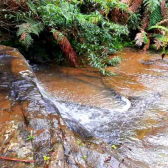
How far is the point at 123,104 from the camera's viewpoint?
3.20 meters

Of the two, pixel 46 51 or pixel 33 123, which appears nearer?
pixel 33 123

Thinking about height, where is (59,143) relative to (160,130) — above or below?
above

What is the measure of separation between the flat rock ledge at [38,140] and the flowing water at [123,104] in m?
0.35

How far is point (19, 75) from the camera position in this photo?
2.82m

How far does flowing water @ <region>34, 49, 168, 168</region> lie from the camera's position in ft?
7.26

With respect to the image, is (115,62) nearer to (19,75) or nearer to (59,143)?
(19,75)

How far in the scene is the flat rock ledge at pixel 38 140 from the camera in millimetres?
1379

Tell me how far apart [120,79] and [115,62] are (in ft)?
3.25

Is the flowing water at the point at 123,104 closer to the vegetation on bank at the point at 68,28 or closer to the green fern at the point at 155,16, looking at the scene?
the vegetation on bank at the point at 68,28

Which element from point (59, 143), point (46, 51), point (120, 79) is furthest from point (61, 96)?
point (46, 51)

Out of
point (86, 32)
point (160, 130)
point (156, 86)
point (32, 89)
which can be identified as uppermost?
point (86, 32)

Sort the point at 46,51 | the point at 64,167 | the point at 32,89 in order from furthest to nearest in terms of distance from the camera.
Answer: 1. the point at 46,51
2. the point at 32,89
3. the point at 64,167

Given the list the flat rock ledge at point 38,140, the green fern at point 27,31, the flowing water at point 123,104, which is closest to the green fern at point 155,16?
the flowing water at point 123,104

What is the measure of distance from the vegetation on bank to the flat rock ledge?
2294 mm
